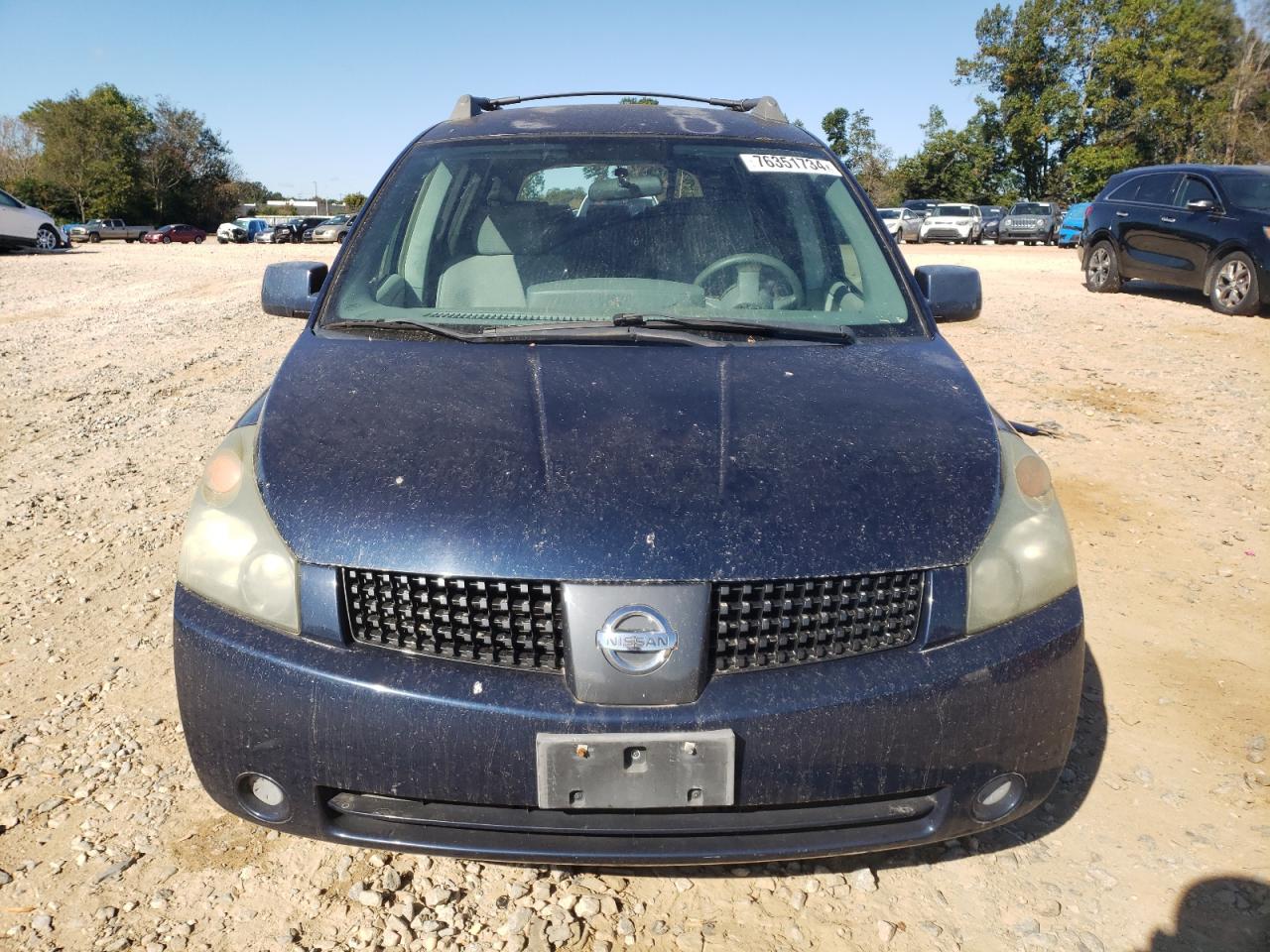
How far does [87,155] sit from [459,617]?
6768 cm

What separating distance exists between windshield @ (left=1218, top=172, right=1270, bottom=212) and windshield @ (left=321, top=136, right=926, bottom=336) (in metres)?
10.2

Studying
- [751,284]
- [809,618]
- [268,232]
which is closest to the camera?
[809,618]

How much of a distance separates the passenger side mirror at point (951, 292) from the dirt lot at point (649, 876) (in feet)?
4.16

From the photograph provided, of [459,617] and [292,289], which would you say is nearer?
[459,617]

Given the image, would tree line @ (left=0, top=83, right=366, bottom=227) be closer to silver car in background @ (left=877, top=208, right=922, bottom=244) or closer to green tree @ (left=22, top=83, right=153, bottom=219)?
green tree @ (left=22, top=83, right=153, bottom=219)

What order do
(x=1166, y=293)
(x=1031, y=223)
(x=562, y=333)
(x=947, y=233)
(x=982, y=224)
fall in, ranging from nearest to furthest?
(x=562, y=333), (x=1166, y=293), (x=1031, y=223), (x=947, y=233), (x=982, y=224)

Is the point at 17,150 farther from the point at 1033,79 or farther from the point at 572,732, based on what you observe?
the point at 572,732

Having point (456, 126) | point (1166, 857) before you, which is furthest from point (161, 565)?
point (1166, 857)

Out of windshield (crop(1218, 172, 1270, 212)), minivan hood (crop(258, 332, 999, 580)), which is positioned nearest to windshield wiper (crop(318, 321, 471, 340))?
minivan hood (crop(258, 332, 999, 580))

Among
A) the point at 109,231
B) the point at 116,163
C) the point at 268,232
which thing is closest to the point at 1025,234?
the point at 268,232

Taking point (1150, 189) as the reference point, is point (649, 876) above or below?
below

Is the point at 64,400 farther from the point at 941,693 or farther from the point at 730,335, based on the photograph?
the point at 941,693

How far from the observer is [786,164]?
327 centimetres

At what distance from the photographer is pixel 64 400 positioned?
7023 millimetres
